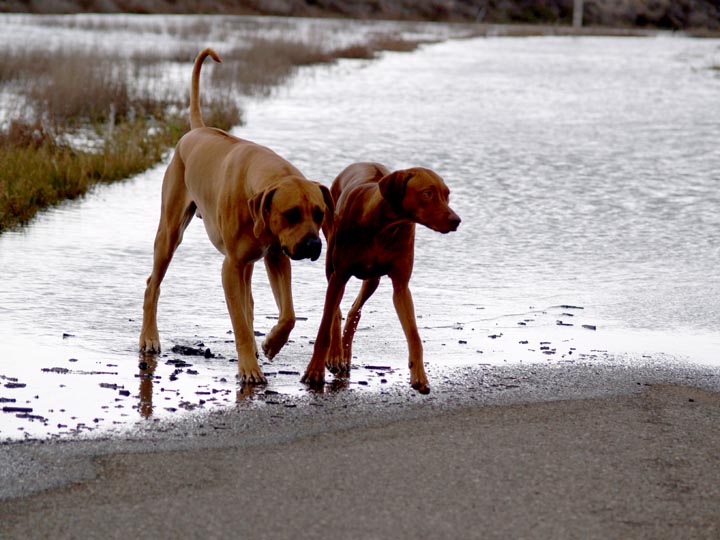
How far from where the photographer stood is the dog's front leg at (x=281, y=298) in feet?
21.3

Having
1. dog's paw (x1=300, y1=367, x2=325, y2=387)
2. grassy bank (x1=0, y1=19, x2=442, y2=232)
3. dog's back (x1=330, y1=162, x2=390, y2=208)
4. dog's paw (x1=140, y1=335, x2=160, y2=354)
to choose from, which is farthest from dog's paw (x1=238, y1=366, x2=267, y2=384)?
grassy bank (x1=0, y1=19, x2=442, y2=232)

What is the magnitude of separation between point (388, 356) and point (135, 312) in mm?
1750

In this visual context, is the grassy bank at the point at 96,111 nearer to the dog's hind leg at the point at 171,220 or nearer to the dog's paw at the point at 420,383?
the dog's hind leg at the point at 171,220

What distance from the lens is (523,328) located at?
7719 mm

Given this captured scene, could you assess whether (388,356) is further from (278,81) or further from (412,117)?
(278,81)

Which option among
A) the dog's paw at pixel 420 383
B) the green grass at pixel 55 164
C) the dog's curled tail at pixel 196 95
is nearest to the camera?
the dog's paw at pixel 420 383

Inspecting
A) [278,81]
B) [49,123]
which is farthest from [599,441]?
[278,81]

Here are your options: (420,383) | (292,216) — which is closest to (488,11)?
(420,383)

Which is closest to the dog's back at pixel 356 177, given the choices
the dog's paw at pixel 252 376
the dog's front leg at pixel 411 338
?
the dog's front leg at pixel 411 338

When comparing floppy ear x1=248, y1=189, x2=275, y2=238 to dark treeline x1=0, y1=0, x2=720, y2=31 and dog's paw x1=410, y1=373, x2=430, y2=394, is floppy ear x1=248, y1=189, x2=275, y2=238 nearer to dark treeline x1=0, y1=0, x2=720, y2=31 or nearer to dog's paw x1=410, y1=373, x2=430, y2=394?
dog's paw x1=410, y1=373, x2=430, y2=394

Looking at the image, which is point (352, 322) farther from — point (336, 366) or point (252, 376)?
point (252, 376)

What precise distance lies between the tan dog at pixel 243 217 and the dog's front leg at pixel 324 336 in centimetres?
21

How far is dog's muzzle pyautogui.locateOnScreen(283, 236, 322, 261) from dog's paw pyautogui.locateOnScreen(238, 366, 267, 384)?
0.78 metres

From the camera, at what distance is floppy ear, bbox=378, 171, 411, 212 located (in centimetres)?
609
